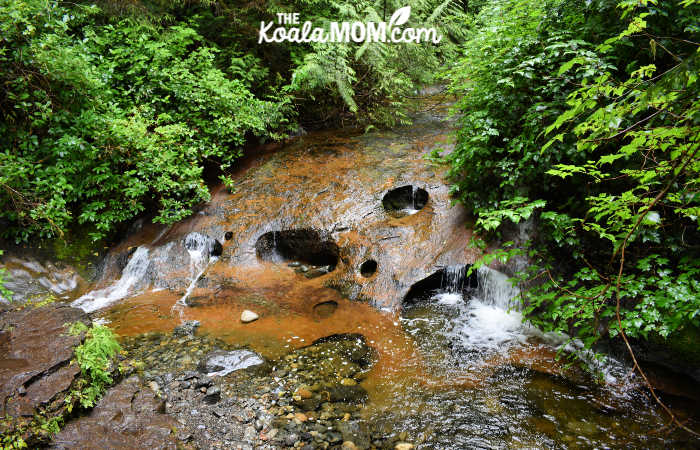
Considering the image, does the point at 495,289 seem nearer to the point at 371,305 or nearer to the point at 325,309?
the point at 371,305

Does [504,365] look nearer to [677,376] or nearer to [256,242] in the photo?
[677,376]

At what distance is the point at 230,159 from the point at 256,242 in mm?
2387

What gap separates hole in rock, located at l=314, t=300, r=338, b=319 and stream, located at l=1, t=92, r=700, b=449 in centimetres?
4

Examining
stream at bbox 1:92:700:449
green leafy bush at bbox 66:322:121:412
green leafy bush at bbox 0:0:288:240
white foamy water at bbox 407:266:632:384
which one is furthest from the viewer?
green leafy bush at bbox 0:0:288:240

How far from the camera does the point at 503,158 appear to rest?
5531mm

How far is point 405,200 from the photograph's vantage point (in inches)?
326

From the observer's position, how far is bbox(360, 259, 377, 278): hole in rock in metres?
6.85

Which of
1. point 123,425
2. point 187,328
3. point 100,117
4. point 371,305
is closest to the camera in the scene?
point 123,425

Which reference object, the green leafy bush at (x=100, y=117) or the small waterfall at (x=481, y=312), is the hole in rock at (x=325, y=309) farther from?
the green leafy bush at (x=100, y=117)

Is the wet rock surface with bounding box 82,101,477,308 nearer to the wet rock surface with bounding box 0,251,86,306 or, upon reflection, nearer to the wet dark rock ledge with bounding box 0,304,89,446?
the wet rock surface with bounding box 0,251,86,306

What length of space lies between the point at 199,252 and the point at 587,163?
731 cm

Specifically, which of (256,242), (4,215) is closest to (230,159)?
(256,242)

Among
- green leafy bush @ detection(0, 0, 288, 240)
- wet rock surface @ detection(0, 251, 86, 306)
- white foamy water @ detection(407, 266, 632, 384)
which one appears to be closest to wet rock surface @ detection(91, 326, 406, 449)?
white foamy water @ detection(407, 266, 632, 384)

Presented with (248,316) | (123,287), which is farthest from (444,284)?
(123,287)
